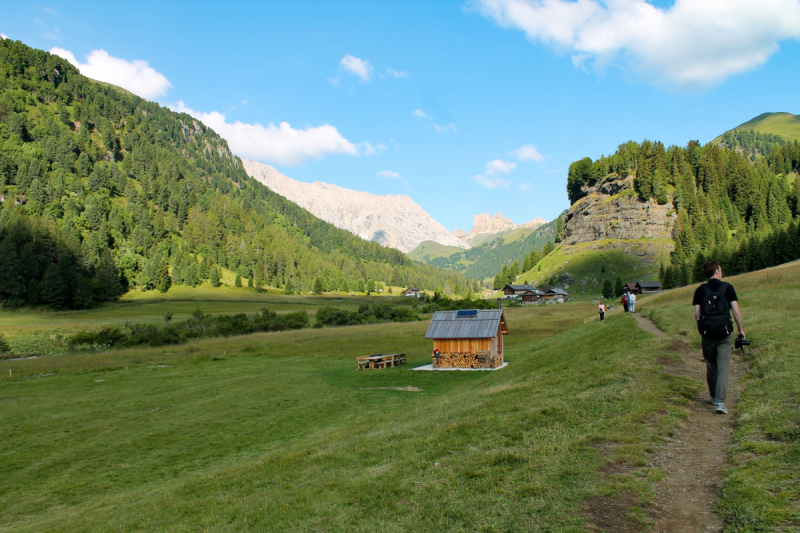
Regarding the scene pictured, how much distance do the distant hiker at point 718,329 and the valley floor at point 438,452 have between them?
2.18 ft

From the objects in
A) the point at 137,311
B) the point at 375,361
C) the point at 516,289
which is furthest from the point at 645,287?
the point at 137,311

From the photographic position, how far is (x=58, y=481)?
1692cm

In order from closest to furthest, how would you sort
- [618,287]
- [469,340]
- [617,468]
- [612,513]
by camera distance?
1. [612,513]
2. [617,468]
3. [469,340]
4. [618,287]

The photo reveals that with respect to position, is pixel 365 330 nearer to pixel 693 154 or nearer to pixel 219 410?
pixel 219 410

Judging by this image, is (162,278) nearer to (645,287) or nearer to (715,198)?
(645,287)

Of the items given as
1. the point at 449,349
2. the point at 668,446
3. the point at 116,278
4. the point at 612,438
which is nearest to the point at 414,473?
the point at 612,438

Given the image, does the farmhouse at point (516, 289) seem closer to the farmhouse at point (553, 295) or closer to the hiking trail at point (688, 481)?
the farmhouse at point (553, 295)

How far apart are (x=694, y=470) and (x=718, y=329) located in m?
4.37

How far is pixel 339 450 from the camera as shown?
14.0 m

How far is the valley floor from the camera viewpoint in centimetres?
761

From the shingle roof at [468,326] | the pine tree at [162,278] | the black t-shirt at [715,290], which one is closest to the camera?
the black t-shirt at [715,290]

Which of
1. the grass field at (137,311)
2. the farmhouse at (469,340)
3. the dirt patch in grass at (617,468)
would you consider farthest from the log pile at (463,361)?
the grass field at (137,311)

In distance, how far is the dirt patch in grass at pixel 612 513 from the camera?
21.6 ft

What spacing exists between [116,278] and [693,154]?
9469 inches
